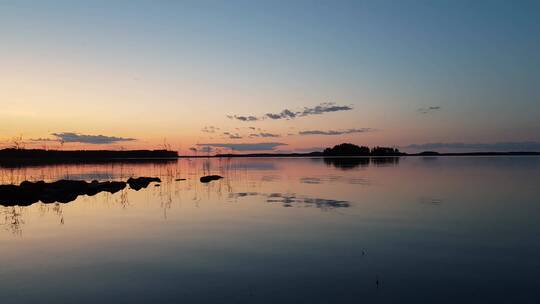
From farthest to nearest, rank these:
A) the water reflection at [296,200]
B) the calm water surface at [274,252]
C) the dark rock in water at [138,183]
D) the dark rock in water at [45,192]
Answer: the dark rock in water at [138,183] < the dark rock in water at [45,192] < the water reflection at [296,200] < the calm water surface at [274,252]

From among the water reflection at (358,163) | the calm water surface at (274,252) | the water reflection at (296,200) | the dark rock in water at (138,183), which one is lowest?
the calm water surface at (274,252)

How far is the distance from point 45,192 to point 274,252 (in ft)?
77.4

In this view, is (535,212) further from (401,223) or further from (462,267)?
(462,267)

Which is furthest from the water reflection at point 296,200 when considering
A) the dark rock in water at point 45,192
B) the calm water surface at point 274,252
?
the dark rock in water at point 45,192

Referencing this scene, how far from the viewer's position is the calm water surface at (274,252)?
31.8 ft

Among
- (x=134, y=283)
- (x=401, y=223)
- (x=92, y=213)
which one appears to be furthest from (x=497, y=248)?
(x=92, y=213)

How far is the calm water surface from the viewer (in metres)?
9.69

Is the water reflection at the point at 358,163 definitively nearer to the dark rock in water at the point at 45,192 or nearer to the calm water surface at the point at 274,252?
the dark rock in water at the point at 45,192

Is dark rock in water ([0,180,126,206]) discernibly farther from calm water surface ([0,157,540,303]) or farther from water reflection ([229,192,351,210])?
water reflection ([229,192,351,210])

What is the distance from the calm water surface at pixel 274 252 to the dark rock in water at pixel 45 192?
10.7 ft

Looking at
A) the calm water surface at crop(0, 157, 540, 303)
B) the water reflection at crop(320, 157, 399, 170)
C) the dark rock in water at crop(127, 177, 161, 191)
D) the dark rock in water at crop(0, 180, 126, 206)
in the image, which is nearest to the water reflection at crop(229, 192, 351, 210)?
the calm water surface at crop(0, 157, 540, 303)

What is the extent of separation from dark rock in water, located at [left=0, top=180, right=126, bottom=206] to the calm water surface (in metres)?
3.27

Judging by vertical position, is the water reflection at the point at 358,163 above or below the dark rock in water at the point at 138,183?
below

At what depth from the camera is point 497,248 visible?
13711 millimetres
